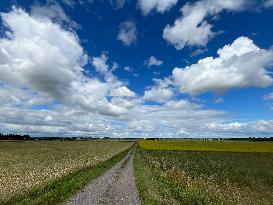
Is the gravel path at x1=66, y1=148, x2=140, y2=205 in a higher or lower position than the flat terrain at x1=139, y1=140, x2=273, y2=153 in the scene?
lower

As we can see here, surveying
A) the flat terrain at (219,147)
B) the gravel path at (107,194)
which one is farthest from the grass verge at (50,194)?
the flat terrain at (219,147)

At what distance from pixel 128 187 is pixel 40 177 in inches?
293

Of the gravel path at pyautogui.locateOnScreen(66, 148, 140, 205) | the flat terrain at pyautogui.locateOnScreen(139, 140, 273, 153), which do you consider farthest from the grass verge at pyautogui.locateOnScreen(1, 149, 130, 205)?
the flat terrain at pyautogui.locateOnScreen(139, 140, 273, 153)

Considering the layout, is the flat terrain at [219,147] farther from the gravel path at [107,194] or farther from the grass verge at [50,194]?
the grass verge at [50,194]

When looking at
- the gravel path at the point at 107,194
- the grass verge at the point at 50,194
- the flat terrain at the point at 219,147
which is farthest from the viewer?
the flat terrain at the point at 219,147

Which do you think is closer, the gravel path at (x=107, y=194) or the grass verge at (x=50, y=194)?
the grass verge at (x=50, y=194)

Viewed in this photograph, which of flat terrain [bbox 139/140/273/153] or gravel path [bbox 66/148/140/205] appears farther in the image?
flat terrain [bbox 139/140/273/153]

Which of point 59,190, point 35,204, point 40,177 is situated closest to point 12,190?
point 59,190

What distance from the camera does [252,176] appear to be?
30203mm

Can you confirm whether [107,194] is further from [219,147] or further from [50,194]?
[219,147]

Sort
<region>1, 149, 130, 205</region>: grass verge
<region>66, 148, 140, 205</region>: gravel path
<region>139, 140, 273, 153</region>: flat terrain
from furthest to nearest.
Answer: <region>139, 140, 273, 153</region>: flat terrain
<region>66, 148, 140, 205</region>: gravel path
<region>1, 149, 130, 205</region>: grass verge

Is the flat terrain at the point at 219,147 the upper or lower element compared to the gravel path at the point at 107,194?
upper

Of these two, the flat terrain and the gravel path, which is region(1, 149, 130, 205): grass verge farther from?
the flat terrain

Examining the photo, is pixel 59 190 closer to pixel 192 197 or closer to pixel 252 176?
pixel 192 197
